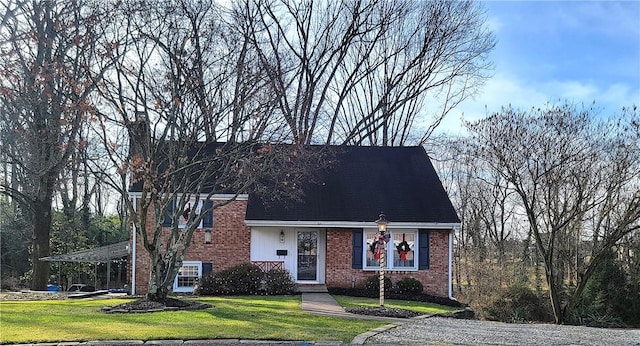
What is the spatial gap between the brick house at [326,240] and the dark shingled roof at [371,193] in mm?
36

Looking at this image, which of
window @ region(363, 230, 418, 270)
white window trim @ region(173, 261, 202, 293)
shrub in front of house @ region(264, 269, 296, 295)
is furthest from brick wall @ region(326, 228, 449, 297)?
white window trim @ region(173, 261, 202, 293)

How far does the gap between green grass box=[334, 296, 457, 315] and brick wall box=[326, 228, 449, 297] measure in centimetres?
208

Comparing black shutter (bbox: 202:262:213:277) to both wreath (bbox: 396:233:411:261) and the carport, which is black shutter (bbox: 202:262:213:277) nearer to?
the carport

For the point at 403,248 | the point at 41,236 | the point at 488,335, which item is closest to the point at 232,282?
the point at 403,248

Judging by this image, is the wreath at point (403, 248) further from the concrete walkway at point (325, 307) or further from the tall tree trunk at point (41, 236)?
the tall tree trunk at point (41, 236)

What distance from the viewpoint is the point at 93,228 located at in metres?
32.4

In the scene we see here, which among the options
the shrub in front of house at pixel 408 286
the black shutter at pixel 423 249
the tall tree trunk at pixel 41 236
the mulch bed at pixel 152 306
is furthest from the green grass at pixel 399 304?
the tall tree trunk at pixel 41 236

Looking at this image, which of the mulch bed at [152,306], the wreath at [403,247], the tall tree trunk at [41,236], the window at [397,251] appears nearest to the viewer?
the mulch bed at [152,306]

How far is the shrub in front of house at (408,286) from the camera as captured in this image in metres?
20.4

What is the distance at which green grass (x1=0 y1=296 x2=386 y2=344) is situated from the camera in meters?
10.0

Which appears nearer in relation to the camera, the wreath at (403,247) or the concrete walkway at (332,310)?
the concrete walkway at (332,310)

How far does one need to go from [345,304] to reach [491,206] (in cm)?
1638

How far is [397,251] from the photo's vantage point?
21.6 meters

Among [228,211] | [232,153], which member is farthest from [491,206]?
[232,153]
